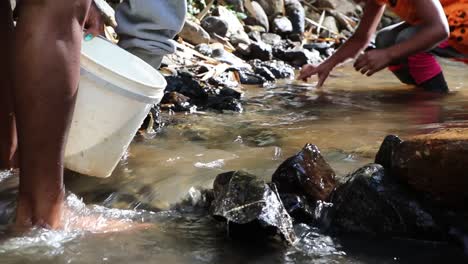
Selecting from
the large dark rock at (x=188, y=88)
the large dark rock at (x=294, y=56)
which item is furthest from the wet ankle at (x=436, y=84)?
the large dark rock at (x=294, y=56)

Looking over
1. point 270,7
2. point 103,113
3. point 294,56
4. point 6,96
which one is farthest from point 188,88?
point 270,7

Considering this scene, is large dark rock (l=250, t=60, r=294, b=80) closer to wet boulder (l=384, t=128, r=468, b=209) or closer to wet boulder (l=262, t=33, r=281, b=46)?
wet boulder (l=262, t=33, r=281, b=46)

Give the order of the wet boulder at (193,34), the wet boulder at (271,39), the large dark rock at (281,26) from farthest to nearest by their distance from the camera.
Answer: the large dark rock at (281,26) < the wet boulder at (271,39) < the wet boulder at (193,34)

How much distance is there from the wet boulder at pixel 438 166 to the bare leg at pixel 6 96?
1467 mm

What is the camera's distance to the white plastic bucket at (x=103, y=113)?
1.92 m

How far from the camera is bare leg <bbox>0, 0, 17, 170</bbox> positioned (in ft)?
7.40

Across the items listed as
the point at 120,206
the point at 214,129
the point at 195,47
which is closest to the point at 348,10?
the point at 195,47

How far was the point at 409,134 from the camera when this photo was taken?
3.26 metres

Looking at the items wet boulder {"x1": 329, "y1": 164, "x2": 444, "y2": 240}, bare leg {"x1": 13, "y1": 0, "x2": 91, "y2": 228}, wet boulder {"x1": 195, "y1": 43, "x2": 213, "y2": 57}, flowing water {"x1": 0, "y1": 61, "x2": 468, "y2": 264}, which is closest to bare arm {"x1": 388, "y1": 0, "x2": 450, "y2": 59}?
flowing water {"x1": 0, "y1": 61, "x2": 468, "y2": 264}

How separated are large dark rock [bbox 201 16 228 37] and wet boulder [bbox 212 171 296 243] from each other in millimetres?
5844

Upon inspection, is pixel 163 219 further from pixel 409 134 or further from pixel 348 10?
pixel 348 10

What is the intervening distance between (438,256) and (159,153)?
4.81 feet

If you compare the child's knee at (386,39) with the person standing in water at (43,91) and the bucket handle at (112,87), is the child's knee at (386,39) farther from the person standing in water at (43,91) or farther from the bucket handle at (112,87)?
the person standing in water at (43,91)

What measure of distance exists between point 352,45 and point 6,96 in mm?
2545
